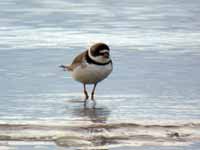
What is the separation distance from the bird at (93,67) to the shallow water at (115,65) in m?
0.18

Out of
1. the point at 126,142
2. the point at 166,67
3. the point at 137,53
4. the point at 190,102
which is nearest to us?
the point at 126,142

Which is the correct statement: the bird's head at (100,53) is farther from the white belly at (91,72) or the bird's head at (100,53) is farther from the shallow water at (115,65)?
the shallow water at (115,65)

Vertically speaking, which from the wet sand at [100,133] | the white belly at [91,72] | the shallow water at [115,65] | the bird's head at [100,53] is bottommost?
the shallow water at [115,65]

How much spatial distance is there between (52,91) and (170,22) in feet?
18.3

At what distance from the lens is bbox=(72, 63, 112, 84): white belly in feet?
39.4

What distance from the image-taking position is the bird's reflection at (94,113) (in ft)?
33.9

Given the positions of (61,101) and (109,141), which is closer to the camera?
(109,141)

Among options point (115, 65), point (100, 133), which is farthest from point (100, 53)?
point (100, 133)

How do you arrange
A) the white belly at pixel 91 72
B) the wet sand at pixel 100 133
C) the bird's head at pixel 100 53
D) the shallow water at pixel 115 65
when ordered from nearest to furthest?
the wet sand at pixel 100 133 < the shallow water at pixel 115 65 < the white belly at pixel 91 72 < the bird's head at pixel 100 53

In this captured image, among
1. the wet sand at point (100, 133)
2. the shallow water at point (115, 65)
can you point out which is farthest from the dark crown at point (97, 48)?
the wet sand at point (100, 133)

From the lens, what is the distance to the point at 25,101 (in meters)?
11.3

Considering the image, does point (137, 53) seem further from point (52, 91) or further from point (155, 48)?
point (52, 91)

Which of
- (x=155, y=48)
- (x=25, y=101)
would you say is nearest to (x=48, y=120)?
(x=25, y=101)

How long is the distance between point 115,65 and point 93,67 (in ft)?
4.82
